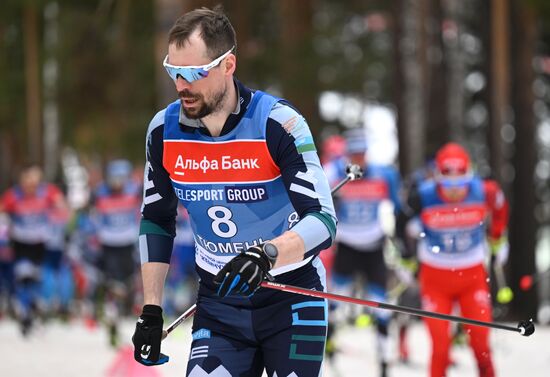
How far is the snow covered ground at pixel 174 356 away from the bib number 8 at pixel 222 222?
21.0 ft

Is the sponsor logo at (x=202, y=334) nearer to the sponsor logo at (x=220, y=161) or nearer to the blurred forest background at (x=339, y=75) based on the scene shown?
the sponsor logo at (x=220, y=161)

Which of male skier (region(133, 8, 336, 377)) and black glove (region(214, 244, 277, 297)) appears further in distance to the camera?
male skier (region(133, 8, 336, 377))

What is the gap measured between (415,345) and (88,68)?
69.6ft

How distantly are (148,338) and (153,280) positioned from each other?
11.2 inches

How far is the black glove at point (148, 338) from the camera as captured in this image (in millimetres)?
4859

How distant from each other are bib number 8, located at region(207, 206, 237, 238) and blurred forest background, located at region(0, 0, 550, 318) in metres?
12.4

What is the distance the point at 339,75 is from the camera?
105ft

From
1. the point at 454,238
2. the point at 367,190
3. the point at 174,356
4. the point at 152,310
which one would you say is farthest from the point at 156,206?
the point at 174,356

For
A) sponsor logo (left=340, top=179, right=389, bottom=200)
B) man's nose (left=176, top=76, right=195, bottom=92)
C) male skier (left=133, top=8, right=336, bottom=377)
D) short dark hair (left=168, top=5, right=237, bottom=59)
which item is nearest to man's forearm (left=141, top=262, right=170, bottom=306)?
male skier (left=133, top=8, right=336, bottom=377)

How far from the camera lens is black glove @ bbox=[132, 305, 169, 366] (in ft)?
15.9

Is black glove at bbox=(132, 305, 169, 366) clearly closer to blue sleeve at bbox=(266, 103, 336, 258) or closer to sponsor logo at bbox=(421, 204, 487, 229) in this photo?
blue sleeve at bbox=(266, 103, 336, 258)

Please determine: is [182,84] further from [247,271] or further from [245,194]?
[247,271]

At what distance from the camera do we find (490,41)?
20125 millimetres

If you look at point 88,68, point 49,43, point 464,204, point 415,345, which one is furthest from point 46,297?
point 49,43
